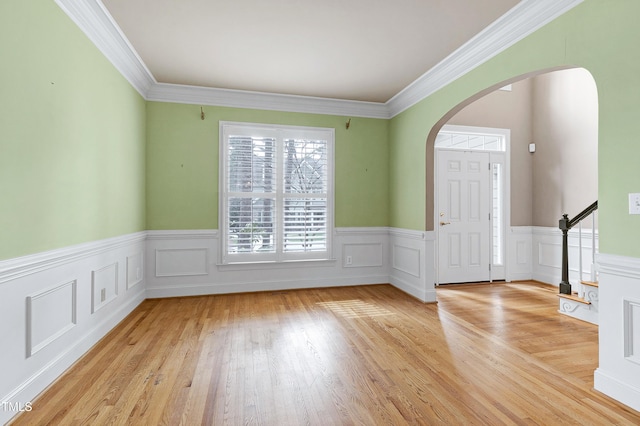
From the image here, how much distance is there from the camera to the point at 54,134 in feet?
7.22

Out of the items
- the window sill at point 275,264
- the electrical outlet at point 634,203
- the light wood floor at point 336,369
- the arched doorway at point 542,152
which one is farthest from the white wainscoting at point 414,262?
the electrical outlet at point 634,203

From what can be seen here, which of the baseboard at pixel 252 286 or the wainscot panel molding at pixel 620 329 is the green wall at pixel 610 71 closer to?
the wainscot panel molding at pixel 620 329

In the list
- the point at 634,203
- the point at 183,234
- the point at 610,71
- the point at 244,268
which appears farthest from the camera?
the point at 244,268

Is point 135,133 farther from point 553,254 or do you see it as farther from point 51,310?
point 553,254

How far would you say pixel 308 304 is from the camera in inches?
157

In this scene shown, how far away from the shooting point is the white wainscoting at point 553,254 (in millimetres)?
4387

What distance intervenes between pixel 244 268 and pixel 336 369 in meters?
2.48

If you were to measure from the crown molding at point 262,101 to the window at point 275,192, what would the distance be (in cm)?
30

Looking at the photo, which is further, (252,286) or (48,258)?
(252,286)

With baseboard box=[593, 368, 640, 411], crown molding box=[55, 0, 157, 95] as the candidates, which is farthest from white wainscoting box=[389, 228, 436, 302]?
crown molding box=[55, 0, 157, 95]

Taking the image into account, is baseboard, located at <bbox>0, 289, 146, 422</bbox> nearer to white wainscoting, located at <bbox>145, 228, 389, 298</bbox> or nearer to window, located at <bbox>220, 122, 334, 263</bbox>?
white wainscoting, located at <bbox>145, 228, 389, 298</bbox>

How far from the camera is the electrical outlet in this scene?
1.88 m

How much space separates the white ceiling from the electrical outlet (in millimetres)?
1674

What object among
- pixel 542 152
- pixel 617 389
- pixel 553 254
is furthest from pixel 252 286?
pixel 542 152
